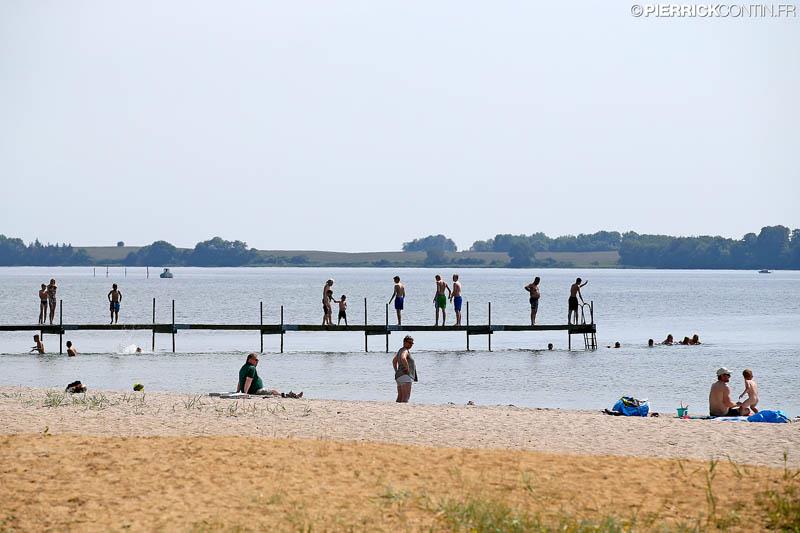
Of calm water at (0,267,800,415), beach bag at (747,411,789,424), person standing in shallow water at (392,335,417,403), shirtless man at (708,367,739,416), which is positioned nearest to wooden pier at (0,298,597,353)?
calm water at (0,267,800,415)

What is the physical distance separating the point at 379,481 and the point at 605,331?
183ft

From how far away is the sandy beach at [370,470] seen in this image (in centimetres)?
1146

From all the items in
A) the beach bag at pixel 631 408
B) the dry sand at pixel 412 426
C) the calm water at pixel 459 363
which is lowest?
the calm water at pixel 459 363

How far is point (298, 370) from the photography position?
39.6m

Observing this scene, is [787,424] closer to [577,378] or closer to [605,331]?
[577,378]

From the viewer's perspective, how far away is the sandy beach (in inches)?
451

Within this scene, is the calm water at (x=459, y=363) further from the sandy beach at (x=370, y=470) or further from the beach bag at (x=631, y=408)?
the sandy beach at (x=370, y=470)

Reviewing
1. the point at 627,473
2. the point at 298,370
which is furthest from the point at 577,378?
the point at 627,473

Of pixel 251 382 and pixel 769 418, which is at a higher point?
pixel 251 382

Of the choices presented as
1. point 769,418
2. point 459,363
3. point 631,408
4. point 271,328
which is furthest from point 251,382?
point 271,328

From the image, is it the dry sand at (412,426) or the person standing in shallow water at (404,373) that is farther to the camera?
the person standing in shallow water at (404,373)

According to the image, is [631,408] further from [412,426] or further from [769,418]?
[412,426]

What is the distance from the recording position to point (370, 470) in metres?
13.3

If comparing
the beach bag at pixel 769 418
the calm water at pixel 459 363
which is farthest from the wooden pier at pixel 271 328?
the beach bag at pixel 769 418
